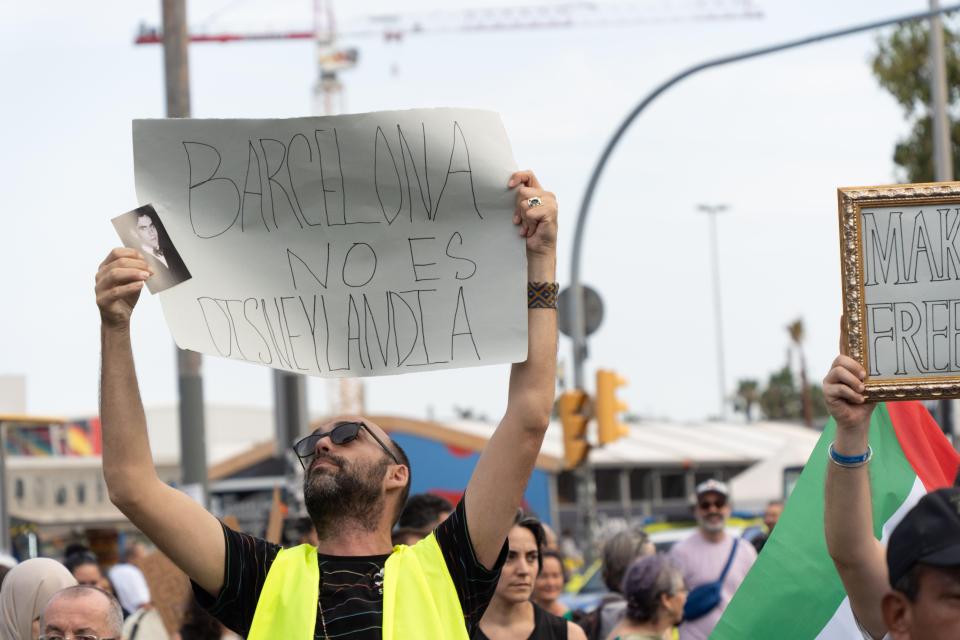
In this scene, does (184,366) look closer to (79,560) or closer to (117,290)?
(79,560)

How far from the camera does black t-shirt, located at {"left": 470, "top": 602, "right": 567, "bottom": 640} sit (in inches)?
218

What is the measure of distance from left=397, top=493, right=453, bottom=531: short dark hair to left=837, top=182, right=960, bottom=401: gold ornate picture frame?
2954 millimetres

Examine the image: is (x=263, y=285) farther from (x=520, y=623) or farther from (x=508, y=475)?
A: (x=520, y=623)

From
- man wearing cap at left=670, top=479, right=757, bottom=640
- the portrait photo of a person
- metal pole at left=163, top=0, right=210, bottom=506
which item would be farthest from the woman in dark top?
metal pole at left=163, top=0, right=210, bottom=506

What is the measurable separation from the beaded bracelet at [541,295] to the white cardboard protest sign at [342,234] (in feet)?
0.12

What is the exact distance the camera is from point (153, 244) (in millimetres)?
3869

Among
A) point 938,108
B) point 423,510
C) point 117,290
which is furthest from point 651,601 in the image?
point 938,108

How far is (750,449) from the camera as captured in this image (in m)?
47.2

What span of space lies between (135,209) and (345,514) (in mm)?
933

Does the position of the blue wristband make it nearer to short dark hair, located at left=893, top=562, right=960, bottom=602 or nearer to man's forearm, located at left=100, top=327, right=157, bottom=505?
short dark hair, located at left=893, top=562, right=960, bottom=602

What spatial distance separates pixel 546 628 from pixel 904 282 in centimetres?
233

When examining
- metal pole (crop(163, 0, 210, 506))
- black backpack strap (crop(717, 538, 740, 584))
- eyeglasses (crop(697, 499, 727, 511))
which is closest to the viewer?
black backpack strap (crop(717, 538, 740, 584))

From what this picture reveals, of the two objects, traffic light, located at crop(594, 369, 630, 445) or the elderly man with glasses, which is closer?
the elderly man with glasses

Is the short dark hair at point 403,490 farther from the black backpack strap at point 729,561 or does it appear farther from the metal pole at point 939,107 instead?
the metal pole at point 939,107
